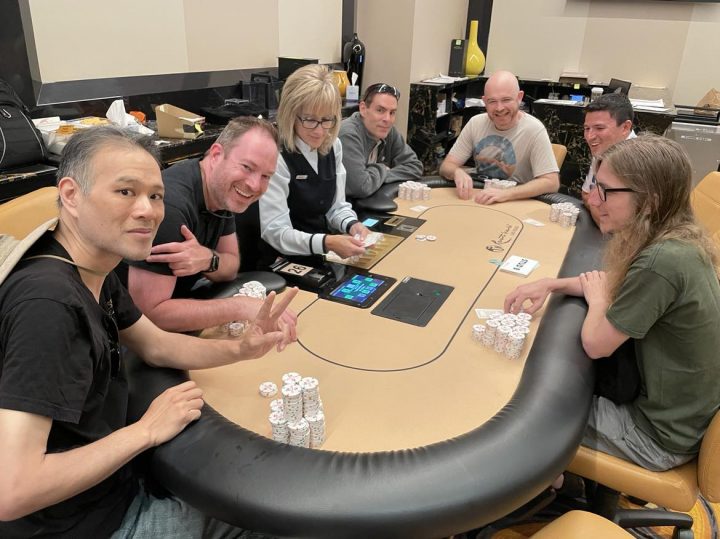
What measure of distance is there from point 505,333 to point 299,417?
2.19ft

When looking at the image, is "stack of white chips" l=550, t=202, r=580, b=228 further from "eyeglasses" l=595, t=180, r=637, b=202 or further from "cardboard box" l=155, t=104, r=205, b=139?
"cardboard box" l=155, t=104, r=205, b=139

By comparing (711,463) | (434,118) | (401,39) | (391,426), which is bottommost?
(711,463)

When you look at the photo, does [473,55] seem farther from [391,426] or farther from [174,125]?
[391,426]

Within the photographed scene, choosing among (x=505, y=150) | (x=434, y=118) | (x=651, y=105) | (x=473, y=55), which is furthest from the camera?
(x=473, y=55)

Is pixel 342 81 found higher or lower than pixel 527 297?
higher

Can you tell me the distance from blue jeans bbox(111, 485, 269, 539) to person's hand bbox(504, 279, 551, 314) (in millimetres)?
1119

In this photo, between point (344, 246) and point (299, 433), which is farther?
point (344, 246)

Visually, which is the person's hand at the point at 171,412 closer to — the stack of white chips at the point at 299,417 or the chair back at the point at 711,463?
the stack of white chips at the point at 299,417

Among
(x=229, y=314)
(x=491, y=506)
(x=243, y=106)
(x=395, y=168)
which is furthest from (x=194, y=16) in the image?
(x=491, y=506)

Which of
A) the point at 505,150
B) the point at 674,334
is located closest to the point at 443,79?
the point at 505,150

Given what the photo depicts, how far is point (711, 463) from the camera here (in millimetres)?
1355

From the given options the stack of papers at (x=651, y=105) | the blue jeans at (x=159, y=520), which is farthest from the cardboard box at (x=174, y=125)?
the stack of papers at (x=651, y=105)

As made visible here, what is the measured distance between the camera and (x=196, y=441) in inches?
44.9

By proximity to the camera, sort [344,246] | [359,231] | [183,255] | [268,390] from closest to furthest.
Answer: [268,390] → [183,255] → [344,246] → [359,231]
